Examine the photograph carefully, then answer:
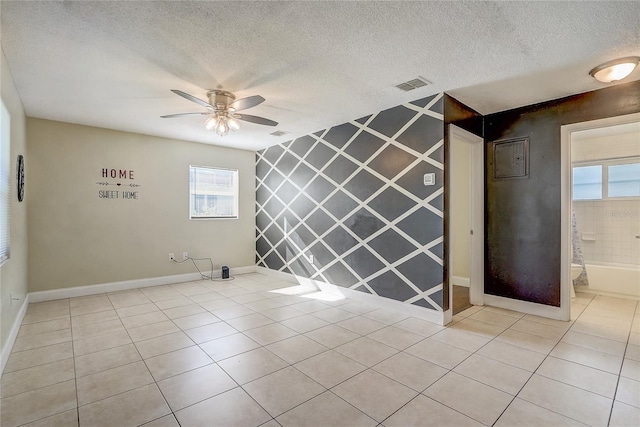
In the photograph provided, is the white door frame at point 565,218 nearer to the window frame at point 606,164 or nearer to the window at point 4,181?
the window frame at point 606,164

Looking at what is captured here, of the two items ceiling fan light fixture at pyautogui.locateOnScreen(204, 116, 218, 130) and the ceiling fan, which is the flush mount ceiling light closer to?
the ceiling fan

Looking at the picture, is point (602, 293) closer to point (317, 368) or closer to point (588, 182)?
point (588, 182)

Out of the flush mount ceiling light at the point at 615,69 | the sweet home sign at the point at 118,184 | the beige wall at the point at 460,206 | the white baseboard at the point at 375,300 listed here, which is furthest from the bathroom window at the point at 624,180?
the sweet home sign at the point at 118,184

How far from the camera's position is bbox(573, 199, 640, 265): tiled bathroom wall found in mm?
4660

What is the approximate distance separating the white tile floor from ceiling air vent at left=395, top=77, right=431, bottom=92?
8.13ft

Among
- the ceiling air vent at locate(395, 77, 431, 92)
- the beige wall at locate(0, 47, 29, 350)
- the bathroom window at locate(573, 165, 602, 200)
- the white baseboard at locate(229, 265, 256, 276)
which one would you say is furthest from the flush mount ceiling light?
the white baseboard at locate(229, 265, 256, 276)

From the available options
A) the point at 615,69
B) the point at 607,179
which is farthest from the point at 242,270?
the point at 607,179

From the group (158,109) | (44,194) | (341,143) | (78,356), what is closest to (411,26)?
(341,143)

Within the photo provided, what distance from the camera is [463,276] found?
16.2 feet

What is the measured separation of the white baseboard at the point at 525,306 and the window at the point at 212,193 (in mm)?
4507

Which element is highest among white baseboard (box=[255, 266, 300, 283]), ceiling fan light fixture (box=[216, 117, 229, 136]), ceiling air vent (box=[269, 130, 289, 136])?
ceiling air vent (box=[269, 130, 289, 136])

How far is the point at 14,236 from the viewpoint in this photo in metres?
2.99

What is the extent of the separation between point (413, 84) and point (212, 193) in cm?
408

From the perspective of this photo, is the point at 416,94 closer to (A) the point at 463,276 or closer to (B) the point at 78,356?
(A) the point at 463,276
